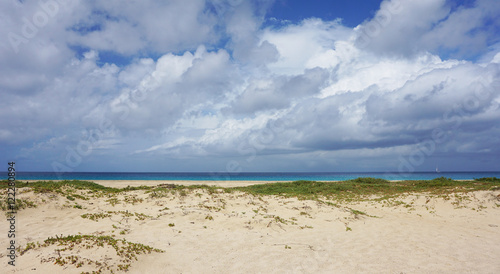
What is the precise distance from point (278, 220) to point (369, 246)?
594 centimetres

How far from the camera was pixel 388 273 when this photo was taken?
33.2ft

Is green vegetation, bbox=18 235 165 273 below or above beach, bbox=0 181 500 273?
above

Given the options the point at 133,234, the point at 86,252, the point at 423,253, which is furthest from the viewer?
the point at 133,234

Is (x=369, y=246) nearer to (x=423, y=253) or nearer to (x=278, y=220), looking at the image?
(x=423, y=253)

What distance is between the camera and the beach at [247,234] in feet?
33.5

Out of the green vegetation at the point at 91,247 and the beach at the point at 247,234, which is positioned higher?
the green vegetation at the point at 91,247

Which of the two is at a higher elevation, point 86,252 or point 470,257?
point 86,252

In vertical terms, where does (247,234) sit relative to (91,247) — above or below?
below

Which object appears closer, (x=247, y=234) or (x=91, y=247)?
(x=91, y=247)

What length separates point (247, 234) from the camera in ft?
49.2

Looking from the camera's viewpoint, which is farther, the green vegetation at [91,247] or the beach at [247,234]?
the beach at [247,234]

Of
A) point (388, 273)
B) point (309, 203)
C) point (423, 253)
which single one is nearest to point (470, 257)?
point (423, 253)

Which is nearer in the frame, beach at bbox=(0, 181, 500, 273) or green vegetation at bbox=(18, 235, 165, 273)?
A: green vegetation at bbox=(18, 235, 165, 273)

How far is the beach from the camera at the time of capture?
10219mm
